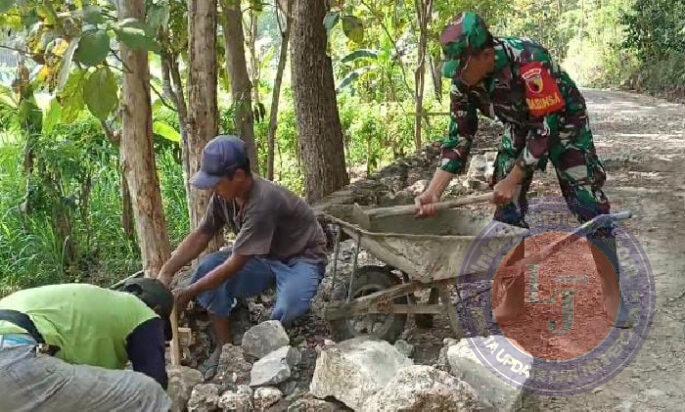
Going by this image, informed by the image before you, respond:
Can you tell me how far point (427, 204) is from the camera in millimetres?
3709

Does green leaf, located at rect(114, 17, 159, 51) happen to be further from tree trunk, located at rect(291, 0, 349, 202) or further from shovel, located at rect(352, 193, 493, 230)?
tree trunk, located at rect(291, 0, 349, 202)

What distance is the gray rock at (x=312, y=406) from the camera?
10.4ft

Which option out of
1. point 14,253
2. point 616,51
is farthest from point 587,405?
point 616,51

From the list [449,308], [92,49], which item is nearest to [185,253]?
[449,308]

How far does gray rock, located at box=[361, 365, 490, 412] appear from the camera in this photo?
284 centimetres

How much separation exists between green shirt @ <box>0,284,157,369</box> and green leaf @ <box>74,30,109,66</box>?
807 millimetres

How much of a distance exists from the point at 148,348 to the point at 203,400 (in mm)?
637

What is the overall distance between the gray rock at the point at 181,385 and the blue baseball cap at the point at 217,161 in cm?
90

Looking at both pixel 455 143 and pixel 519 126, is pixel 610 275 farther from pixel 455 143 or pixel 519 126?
pixel 455 143

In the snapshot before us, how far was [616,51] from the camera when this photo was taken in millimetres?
23641

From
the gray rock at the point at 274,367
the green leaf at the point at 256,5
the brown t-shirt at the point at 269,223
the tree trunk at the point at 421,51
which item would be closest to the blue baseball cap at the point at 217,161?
the brown t-shirt at the point at 269,223

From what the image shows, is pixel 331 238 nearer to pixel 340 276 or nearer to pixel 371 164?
pixel 340 276

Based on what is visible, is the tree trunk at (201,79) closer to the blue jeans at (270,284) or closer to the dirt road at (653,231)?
the blue jeans at (270,284)

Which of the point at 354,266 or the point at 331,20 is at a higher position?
the point at 331,20
